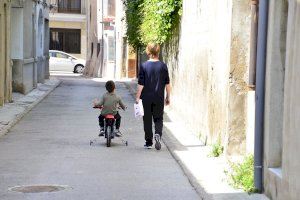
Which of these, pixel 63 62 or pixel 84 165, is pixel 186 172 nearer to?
pixel 84 165

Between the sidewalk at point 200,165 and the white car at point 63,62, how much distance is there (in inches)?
1479

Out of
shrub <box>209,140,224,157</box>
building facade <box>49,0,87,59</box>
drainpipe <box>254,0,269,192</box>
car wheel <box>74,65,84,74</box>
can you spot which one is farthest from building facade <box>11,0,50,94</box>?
building facade <box>49,0,87,59</box>

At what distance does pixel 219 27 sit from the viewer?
11.9 metres

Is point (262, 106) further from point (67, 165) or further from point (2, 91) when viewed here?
point (2, 91)

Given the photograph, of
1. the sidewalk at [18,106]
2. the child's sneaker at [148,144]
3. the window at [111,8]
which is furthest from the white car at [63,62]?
the child's sneaker at [148,144]

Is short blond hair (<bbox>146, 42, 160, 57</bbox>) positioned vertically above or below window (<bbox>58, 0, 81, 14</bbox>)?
below

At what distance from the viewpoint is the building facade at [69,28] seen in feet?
202

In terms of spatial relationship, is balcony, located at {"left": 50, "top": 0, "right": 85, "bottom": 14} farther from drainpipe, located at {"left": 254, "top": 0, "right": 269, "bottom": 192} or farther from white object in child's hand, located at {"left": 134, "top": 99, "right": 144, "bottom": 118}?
drainpipe, located at {"left": 254, "top": 0, "right": 269, "bottom": 192}

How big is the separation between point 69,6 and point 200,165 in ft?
173

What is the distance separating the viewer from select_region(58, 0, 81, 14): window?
6188 cm

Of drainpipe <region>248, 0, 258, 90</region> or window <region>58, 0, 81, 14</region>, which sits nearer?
drainpipe <region>248, 0, 258, 90</region>

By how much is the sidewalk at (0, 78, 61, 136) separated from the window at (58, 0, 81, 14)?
32.6m

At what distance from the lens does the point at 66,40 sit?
61.8 metres

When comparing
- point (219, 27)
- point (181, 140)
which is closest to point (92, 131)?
point (181, 140)
